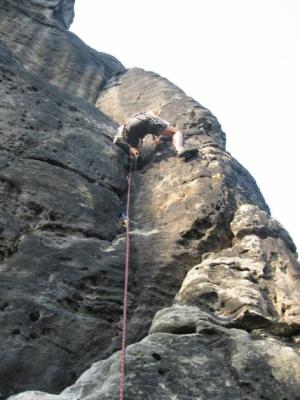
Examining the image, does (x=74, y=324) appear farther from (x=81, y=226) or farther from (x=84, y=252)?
(x=81, y=226)

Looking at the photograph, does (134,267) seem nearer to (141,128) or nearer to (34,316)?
(34,316)

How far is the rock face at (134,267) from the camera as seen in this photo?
179 inches

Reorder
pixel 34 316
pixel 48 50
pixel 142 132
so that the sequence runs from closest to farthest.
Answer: pixel 34 316 → pixel 142 132 → pixel 48 50

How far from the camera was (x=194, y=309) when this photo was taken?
5.52m

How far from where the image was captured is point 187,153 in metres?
8.84


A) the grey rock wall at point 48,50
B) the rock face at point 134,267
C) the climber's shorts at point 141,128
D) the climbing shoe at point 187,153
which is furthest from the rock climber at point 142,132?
the grey rock wall at point 48,50

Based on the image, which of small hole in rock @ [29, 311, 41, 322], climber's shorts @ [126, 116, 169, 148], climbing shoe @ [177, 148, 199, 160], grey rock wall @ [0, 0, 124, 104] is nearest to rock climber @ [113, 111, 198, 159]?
climber's shorts @ [126, 116, 169, 148]

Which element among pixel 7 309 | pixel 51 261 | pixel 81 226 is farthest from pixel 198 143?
pixel 7 309

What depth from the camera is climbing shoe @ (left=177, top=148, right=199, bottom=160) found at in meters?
8.84

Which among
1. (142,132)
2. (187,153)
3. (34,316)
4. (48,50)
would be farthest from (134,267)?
(48,50)

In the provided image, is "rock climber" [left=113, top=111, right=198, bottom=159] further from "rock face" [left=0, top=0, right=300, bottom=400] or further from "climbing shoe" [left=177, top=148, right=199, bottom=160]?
"rock face" [left=0, top=0, right=300, bottom=400]

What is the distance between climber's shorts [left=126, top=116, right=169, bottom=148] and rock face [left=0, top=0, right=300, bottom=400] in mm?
352

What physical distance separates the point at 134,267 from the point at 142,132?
360 centimetres

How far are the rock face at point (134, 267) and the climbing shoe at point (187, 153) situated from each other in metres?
0.17
